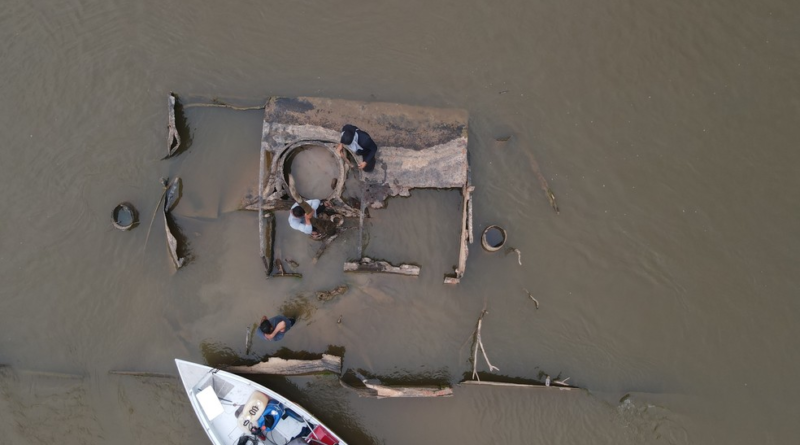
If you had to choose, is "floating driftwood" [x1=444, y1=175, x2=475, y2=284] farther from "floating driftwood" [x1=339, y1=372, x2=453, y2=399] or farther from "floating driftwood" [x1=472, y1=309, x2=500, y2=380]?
"floating driftwood" [x1=339, y1=372, x2=453, y2=399]

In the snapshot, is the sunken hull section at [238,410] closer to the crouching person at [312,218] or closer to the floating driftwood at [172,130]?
the crouching person at [312,218]

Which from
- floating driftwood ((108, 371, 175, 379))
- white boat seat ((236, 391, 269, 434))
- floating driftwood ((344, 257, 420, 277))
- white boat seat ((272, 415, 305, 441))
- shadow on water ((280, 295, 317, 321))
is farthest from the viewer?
shadow on water ((280, 295, 317, 321))

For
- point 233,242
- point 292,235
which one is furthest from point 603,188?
point 233,242

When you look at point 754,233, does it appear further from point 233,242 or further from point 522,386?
point 233,242

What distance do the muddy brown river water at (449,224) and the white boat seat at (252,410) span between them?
29.3 inches

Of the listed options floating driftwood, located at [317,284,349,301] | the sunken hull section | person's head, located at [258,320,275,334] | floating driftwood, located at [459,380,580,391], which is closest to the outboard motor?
the sunken hull section

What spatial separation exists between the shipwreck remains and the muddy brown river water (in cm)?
39

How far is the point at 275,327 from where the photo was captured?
8.79m

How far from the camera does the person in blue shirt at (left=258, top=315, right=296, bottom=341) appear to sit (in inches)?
336

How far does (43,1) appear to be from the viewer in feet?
32.7

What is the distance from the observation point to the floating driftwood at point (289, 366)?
902 centimetres

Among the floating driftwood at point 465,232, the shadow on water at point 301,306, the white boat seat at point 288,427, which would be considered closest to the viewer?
the floating driftwood at point 465,232

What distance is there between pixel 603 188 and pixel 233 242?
734 cm

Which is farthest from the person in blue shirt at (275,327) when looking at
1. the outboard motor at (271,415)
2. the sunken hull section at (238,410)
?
the outboard motor at (271,415)
